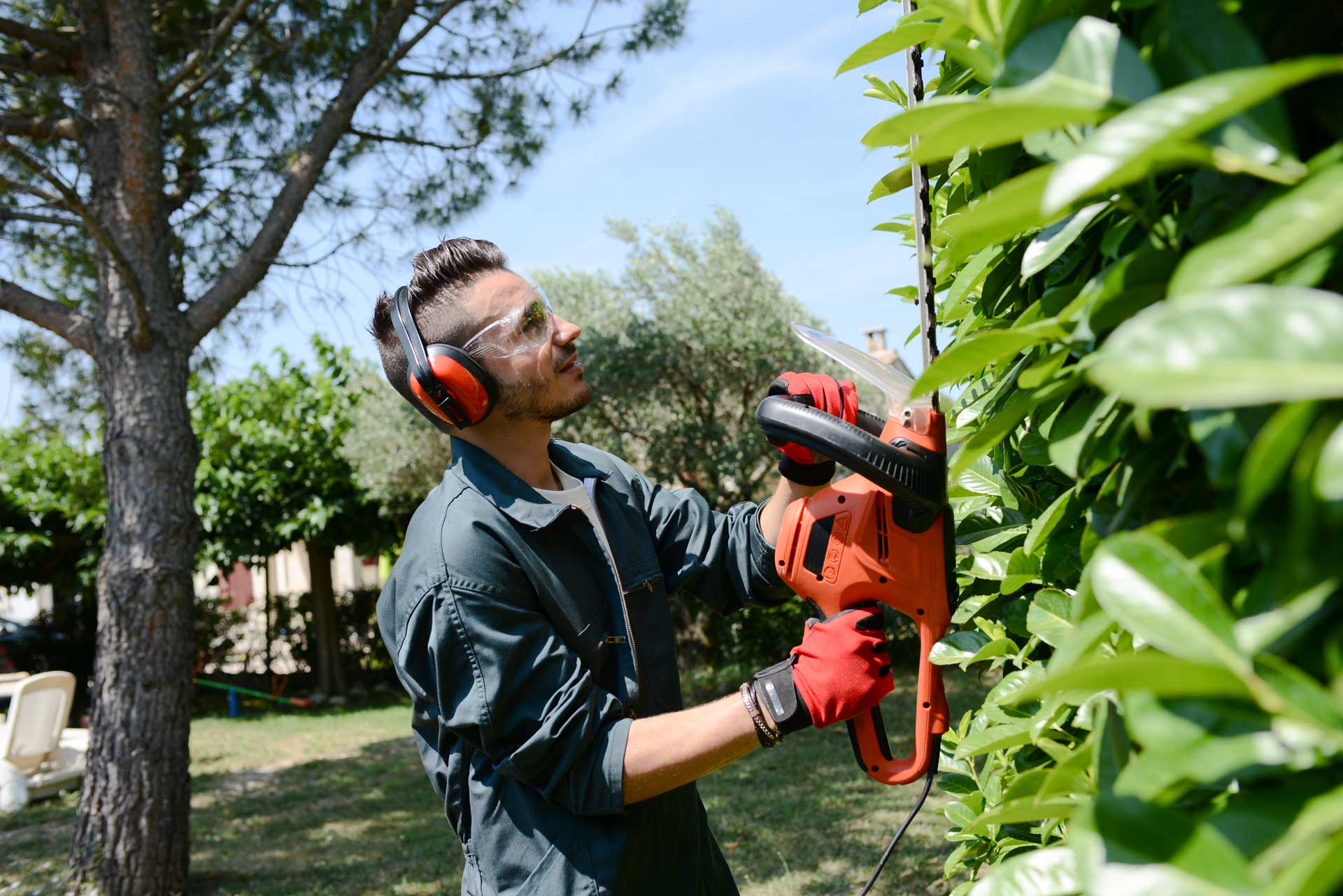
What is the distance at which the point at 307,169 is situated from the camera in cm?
534

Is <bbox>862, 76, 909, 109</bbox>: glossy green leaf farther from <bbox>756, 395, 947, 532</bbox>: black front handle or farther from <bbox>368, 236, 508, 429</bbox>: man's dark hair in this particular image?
<bbox>368, 236, 508, 429</bbox>: man's dark hair

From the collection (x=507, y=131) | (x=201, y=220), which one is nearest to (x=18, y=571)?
(x=201, y=220)

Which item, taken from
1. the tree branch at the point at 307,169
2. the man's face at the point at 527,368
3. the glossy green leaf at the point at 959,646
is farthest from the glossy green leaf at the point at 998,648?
the tree branch at the point at 307,169

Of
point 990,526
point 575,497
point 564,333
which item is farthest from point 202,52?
point 990,526

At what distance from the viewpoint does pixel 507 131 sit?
21.3 ft

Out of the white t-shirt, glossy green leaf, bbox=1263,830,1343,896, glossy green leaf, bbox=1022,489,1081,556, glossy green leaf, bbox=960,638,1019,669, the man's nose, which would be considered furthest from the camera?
the man's nose

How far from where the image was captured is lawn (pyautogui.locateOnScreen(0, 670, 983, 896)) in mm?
→ 5098

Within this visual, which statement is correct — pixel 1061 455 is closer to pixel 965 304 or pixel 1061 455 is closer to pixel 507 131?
pixel 965 304

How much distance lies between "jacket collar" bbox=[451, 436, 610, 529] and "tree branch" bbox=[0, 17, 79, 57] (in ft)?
15.9

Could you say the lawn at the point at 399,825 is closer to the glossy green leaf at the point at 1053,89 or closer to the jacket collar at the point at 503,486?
the jacket collar at the point at 503,486

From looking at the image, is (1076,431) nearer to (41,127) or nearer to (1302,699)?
(1302,699)

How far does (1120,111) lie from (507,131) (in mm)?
6338

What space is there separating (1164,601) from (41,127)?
20.9 ft

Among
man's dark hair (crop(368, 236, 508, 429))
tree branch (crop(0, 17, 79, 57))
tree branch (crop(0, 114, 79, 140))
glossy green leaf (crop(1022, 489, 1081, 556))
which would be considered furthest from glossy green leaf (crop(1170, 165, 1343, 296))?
tree branch (crop(0, 17, 79, 57))
